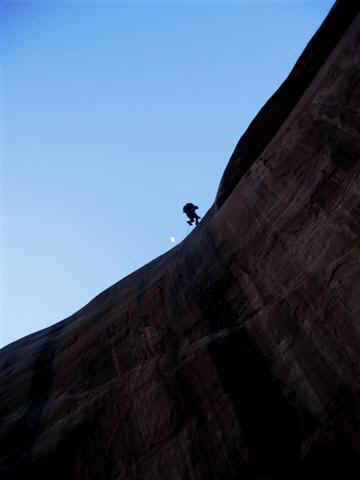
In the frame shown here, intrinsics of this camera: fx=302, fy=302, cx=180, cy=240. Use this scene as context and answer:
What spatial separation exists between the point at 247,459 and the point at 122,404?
425cm

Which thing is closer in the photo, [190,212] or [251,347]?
[251,347]

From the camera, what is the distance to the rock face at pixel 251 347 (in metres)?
6.64

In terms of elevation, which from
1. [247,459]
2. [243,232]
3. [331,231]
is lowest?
[247,459]

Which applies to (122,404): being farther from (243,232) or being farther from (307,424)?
(243,232)

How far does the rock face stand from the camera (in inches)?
261

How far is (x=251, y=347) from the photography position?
823cm

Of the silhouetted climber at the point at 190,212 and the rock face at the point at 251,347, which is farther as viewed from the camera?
the silhouetted climber at the point at 190,212

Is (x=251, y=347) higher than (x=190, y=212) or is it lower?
lower

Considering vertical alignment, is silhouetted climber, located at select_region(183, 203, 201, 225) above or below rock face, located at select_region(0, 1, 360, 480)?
above

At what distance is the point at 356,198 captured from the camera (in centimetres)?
739

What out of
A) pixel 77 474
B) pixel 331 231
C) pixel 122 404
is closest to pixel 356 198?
pixel 331 231

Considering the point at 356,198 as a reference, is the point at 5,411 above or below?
above

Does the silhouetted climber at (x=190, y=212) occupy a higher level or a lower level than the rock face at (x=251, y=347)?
higher

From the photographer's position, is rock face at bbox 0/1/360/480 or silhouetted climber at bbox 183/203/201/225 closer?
rock face at bbox 0/1/360/480
